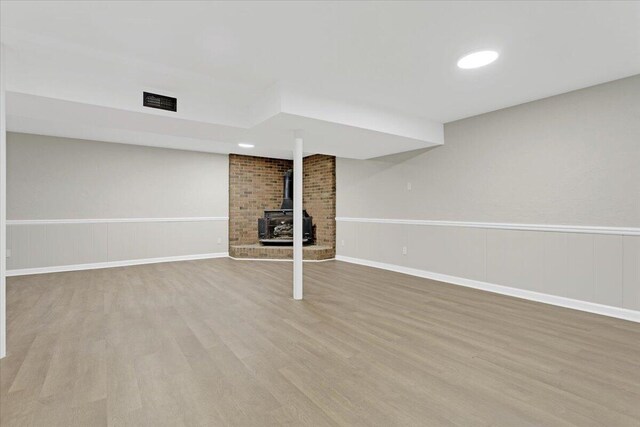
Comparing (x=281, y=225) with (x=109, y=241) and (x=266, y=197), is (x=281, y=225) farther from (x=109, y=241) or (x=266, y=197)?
(x=109, y=241)

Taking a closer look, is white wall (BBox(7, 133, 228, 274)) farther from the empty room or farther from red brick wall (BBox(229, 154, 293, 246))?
red brick wall (BBox(229, 154, 293, 246))

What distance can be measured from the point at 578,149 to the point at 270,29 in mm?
3455

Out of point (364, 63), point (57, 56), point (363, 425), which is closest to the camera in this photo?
point (363, 425)

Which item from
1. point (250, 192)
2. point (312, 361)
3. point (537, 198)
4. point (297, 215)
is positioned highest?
point (250, 192)

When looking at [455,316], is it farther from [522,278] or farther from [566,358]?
[522,278]

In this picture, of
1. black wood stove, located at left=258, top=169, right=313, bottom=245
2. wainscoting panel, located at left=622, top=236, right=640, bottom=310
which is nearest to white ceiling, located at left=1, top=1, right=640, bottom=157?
wainscoting panel, located at left=622, top=236, right=640, bottom=310

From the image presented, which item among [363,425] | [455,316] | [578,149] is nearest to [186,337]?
[363,425]

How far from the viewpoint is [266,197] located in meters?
7.74

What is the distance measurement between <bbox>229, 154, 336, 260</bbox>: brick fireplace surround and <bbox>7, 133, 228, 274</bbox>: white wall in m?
0.28

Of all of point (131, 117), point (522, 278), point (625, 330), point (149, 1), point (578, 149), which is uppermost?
point (149, 1)

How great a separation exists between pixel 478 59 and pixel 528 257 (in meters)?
2.49

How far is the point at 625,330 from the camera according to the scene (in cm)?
279

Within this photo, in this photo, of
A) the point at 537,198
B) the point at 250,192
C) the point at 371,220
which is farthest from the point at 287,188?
the point at 537,198

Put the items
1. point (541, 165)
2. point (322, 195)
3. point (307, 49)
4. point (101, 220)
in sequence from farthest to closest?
point (322, 195) → point (101, 220) → point (541, 165) → point (307, 49)
